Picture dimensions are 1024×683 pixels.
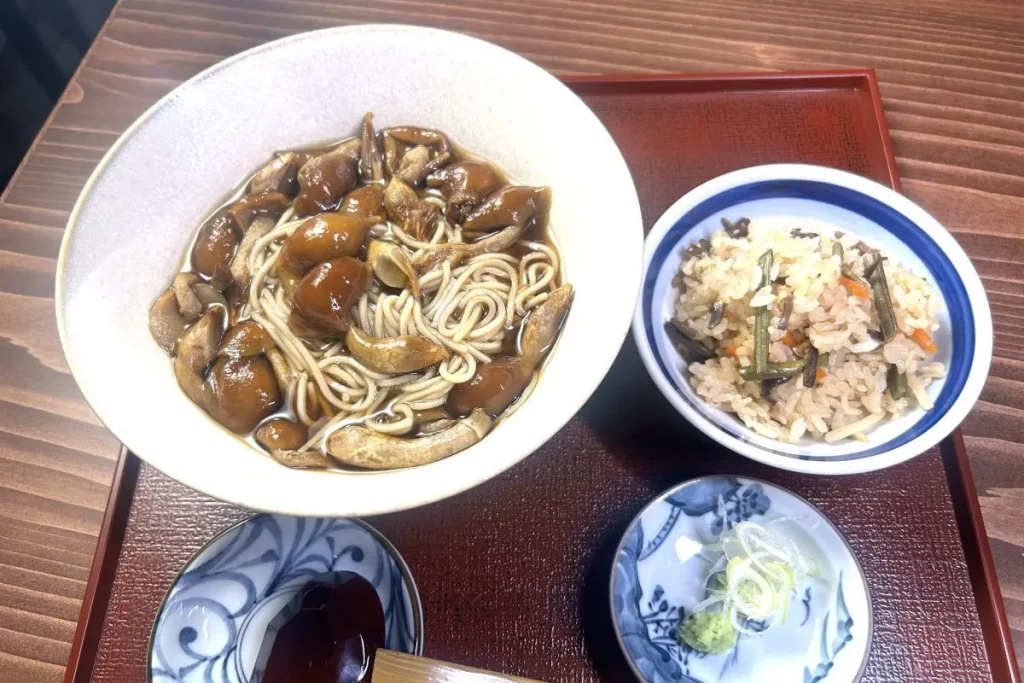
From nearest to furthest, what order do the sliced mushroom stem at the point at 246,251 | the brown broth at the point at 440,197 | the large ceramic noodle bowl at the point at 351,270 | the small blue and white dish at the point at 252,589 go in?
the large ceramic noodle bowl at the point at 351,270 → the small blue and white dish at the point at 252,589 → the brown broth at the point at 440,197 → the sliced mushroom stem at the point at 246,251

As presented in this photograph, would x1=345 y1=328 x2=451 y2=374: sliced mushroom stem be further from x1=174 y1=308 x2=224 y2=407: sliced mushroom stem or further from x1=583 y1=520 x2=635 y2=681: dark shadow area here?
x1=583 y1=520 x2=635 y2=681: dark shadow area

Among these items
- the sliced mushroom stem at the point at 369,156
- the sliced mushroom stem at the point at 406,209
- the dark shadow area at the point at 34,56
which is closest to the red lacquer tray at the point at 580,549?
the sliced mushroom stem at the point at 406,209

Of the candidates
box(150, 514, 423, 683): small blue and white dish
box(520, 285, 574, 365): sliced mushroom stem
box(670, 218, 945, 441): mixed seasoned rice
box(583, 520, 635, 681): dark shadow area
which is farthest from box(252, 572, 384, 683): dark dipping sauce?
box(670, 218, 945, 441): mixed seasoned rice

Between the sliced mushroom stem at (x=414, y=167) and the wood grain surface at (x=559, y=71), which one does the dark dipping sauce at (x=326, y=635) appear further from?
the sliced mushroom stem at (x=414, y=167)

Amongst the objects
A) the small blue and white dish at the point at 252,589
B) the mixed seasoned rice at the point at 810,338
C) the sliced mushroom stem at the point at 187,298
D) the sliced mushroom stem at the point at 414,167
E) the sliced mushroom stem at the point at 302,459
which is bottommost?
the small blue and white dish at the point at 252,589

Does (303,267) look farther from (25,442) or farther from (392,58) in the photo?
(25,442)

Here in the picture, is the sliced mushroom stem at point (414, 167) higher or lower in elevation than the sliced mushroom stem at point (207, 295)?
higher
